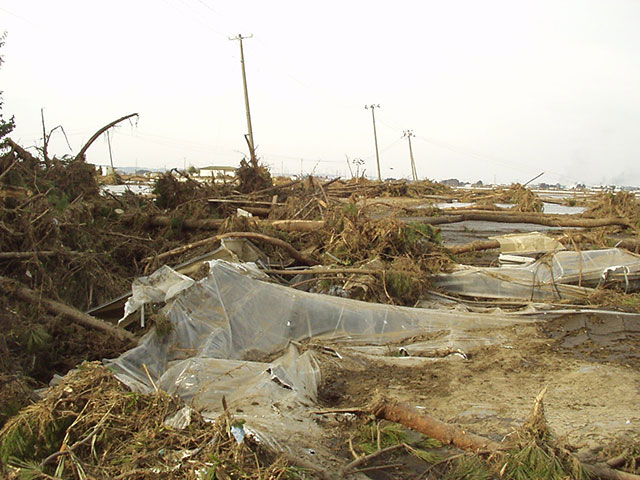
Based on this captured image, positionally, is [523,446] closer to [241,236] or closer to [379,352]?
[379,352]

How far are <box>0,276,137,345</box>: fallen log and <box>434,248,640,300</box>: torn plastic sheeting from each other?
174 inches

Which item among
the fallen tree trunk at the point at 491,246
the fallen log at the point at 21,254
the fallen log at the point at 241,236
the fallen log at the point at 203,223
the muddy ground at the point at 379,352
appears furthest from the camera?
the fallen tree trunk at the point at 491,246

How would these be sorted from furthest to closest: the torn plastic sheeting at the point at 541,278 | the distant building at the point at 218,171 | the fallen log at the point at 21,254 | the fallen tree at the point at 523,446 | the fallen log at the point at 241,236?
the distant building at the point at 218,171, the torn plastic sheeting at the point at 541,278, the fallen log at the point at 241,236, the fallen log at the point at 21,254, the fallen tree at the point at 523,446

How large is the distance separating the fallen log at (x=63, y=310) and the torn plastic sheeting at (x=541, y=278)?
14.5 ft

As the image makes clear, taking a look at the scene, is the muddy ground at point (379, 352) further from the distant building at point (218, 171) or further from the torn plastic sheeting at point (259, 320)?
the distant building at point (218, 171)

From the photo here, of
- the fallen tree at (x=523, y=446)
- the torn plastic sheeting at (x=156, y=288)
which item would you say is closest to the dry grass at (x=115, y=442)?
the fallen tree at (x=523, y=446)

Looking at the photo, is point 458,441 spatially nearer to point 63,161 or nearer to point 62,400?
point 62,400

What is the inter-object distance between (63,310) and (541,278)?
604 centimetres

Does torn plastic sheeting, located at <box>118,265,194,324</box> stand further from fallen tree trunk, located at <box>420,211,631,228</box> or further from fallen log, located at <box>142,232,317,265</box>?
fallen tree trunk, located at <box>420,211,631,228</box>

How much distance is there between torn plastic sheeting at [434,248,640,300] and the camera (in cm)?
728

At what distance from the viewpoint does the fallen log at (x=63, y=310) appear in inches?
181

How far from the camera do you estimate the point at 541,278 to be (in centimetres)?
738

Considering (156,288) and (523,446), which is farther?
(156,288)

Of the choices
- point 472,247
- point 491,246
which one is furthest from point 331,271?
point 491,246
